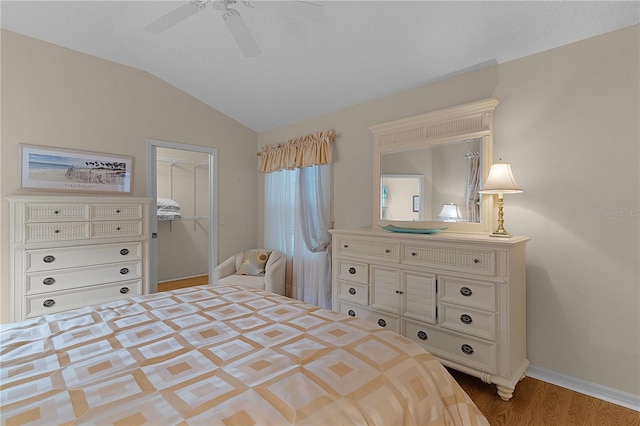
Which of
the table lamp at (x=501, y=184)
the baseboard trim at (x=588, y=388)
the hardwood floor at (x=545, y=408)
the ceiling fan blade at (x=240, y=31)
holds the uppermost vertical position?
the ceiling fan blade at (x=240, y=31)

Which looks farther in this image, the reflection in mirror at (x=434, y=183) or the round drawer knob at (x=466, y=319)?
the reflection in mirror at (x=434, y=183)

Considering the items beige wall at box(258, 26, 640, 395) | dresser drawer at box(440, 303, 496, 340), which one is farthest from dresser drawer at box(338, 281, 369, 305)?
beige wall at box(258, 26, 640, 395)

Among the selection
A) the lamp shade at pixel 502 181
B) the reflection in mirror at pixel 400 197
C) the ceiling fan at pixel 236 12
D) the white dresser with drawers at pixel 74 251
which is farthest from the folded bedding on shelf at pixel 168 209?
the lamp shade at pixel 502 181

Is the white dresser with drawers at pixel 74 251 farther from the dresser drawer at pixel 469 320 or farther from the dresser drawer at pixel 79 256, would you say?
the dresser drawer at pixel 469 320

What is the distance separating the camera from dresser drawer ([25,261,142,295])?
2.61m

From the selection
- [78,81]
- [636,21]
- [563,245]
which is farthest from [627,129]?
[78,81]

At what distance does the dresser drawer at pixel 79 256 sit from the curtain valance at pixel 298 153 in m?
1.86

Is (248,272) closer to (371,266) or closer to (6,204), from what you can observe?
(371,266)

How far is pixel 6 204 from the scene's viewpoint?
9.07 ft

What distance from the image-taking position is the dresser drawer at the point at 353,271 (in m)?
2.68

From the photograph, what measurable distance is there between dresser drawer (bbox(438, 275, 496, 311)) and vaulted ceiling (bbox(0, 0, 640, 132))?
5.58 ft

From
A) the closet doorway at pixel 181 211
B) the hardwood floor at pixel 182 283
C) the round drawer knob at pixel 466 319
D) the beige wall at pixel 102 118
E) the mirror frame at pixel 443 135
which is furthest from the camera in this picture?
the hardwood floor at pixel 182 283

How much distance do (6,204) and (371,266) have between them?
3281 millimetres

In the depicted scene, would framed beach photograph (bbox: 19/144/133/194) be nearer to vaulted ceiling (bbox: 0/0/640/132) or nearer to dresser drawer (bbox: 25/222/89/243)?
dresser drawer (bbox: 25/222/89/243)
